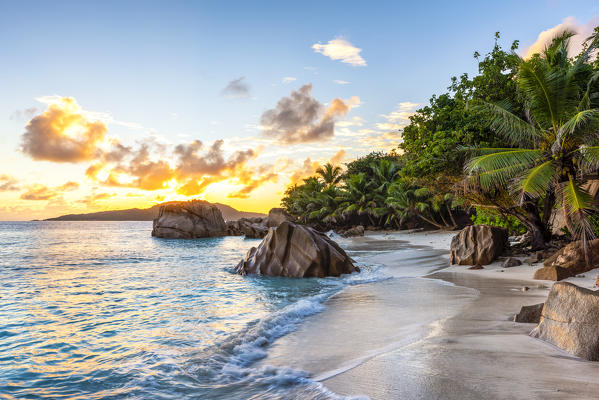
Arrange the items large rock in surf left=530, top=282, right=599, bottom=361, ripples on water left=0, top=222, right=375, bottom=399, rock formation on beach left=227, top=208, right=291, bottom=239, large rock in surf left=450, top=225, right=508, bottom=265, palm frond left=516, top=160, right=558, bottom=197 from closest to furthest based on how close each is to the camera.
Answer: large rock in surf left=530, top=282, right=599, bottom=361, ripples on water left=0, top=222, right=375, bottom=399, palm frond left=516, top=160, right=558, bottom=197, large rock in surf left=450, top=225, right=508, bottom=265, rock formation on beach left=227, top=208, right=291, bottom=239

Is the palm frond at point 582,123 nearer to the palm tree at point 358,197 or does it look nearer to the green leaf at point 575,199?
the green leaf at point 575,199

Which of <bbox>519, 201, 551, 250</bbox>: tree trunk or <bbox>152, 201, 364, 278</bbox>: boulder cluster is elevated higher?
<bbox>519, 201, 551, 250</bbox>: tree trunk

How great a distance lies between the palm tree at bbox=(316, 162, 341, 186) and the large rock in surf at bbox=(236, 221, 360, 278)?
39260mm

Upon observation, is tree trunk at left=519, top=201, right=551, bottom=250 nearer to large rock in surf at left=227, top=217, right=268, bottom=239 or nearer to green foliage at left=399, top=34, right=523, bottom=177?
green foliage at left=399, top=34, right=523, bottom=177

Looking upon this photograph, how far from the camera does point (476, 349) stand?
4.23 metres

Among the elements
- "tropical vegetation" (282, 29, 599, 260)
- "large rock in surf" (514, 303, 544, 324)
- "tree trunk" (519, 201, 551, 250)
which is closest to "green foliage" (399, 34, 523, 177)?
"tropical vegetation" (282, 29, 599, 260)

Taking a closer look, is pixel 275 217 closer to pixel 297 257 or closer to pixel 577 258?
pixel 297 257

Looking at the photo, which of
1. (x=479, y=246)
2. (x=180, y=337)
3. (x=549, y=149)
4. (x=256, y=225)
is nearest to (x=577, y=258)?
(x=479, y=246)

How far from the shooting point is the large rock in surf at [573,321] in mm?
3822

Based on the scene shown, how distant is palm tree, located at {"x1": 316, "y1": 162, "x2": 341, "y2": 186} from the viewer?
52.3 meters

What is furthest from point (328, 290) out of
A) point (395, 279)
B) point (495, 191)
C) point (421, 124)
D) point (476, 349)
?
point (421, 124)

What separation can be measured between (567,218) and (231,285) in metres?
10.2

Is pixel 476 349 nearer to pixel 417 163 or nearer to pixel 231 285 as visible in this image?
pixel 231 285

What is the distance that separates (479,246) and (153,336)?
10.9 meters
